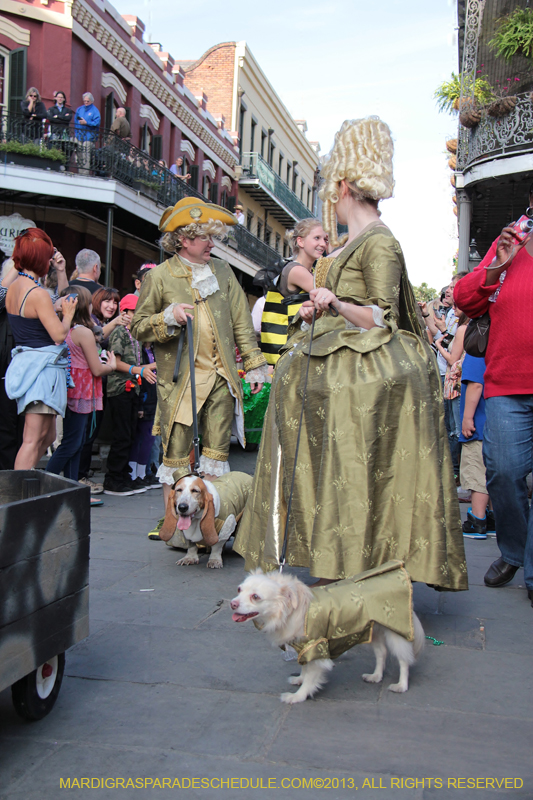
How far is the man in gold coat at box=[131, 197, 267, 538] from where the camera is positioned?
15.5 feet

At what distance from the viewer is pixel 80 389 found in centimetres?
607

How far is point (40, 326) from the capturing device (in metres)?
5.12

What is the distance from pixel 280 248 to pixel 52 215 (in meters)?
25.4

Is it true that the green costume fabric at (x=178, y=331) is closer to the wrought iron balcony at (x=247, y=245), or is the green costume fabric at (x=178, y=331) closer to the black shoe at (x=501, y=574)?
the black shoe at (x=501, y=574)

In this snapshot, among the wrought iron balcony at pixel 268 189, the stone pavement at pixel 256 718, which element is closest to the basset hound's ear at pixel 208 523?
the stone pavement at pixel 256 718

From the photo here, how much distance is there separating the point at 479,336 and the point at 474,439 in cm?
204

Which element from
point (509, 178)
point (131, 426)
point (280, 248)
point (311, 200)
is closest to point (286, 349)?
point (131, 426)

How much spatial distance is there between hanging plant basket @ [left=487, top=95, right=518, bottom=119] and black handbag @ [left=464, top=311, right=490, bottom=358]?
12.2m

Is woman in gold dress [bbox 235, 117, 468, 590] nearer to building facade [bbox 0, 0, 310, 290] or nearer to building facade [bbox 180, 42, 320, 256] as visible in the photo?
building facade [bbox 0, 0, 310, 290]

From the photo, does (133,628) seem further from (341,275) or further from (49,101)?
(49,101)

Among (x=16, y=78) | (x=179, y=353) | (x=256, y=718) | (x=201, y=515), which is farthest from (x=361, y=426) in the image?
(x=16, y=78)

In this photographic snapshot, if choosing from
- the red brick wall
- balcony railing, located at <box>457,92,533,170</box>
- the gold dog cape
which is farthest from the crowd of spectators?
the red brick wall

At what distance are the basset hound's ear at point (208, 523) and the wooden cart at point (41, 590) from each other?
188 centimetres

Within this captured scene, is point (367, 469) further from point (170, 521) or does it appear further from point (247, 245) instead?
point (247, 245)
